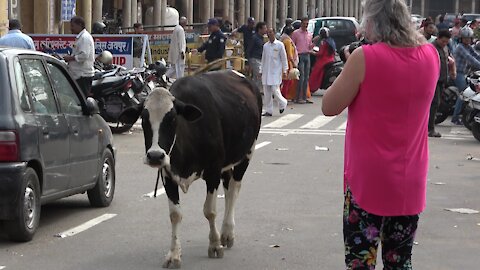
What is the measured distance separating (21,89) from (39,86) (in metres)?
0.51

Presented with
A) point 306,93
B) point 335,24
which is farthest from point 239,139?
point 335,24

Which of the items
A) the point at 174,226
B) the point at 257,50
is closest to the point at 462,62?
the point at 257,50

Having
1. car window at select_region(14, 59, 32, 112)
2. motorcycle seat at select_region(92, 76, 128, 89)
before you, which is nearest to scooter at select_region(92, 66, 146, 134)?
motorcycle seat at select_region(92, 76, 128, 89)

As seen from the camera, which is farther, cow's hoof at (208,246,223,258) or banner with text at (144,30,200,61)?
banner with text at (144,30,200,61)

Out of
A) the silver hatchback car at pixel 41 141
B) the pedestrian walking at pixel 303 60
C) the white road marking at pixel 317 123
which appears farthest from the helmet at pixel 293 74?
the silver hatchback car at pixel 41 141

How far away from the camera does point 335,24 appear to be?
125ft

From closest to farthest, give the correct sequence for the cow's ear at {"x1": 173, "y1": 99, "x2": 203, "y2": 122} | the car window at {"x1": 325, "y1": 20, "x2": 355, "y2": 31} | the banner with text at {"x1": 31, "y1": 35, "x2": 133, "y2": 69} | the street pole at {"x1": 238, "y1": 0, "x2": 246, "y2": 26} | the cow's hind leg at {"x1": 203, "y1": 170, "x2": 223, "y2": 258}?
the cow's ear at {"x1": 173, "y1": 99, "x2": 203, "y2": 122}, the cow's hind leg at {"x1": 203, "y1": 170, "x2": 223, "y2": 258}, the banner with text at {"x1": 31, "y1": 35, "x2": 133, "y2": 69}, the car window at {"x1": 325, "y1": 20, "x2": 355, "y2": 31}, the street pole at {"x1": 238, "y1": 0, "x2": 246, "y2": 26}

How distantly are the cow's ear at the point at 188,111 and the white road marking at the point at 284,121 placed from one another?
13.3m

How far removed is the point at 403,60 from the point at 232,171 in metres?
4.33

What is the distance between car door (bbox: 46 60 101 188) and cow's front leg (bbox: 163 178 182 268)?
6.69 feet

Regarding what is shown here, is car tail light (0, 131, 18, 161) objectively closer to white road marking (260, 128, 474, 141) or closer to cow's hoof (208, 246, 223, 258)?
cow's hoof (208, 246, 223, 258)

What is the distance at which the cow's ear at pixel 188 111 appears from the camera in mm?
8008

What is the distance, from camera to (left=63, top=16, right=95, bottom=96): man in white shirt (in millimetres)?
17922

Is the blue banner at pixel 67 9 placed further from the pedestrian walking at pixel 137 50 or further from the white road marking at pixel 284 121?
the white road marking at pixel 284 121
